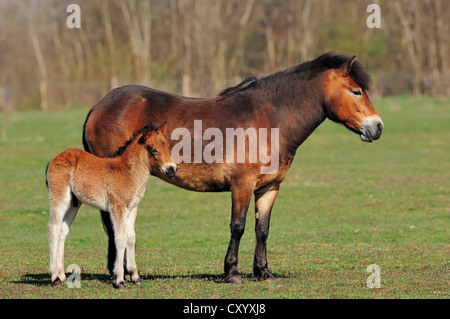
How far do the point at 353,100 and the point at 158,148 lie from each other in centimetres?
266

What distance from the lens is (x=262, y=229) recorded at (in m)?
9.76

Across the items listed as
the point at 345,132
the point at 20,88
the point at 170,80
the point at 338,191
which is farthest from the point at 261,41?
the point at 338,191

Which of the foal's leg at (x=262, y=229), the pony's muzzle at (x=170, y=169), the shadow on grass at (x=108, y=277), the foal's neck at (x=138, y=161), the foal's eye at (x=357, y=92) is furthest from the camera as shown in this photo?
the foal's leg at (x=262, y=229)

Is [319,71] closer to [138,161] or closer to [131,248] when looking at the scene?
[138,161]

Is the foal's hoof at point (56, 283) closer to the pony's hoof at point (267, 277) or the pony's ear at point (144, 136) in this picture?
the pony's ear at point (144, 136)

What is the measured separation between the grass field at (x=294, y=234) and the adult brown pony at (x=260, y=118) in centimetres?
101

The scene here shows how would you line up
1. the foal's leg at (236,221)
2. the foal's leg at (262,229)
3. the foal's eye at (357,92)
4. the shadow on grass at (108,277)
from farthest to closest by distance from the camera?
the foal's leg at (262,229) < the shadow on grass at (108,277) < the foal's eye at (357,92) < the foal's leg at (236,221)

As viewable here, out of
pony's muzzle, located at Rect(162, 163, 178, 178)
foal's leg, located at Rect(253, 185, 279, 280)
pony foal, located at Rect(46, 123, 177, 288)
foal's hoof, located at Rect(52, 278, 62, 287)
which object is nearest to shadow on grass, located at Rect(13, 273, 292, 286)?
foal's leg, located at Rect(253, 185, 279, 280)

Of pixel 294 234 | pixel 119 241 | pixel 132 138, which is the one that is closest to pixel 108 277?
pixel 119 241

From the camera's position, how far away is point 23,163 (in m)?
26.4

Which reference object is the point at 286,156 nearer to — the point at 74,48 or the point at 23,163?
the point at 23,163

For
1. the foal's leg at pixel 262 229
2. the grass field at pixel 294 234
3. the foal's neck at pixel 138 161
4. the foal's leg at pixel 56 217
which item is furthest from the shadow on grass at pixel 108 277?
the foal's neck at pixel 138 161

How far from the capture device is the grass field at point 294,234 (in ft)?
29.6

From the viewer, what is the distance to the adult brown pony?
369 inches
